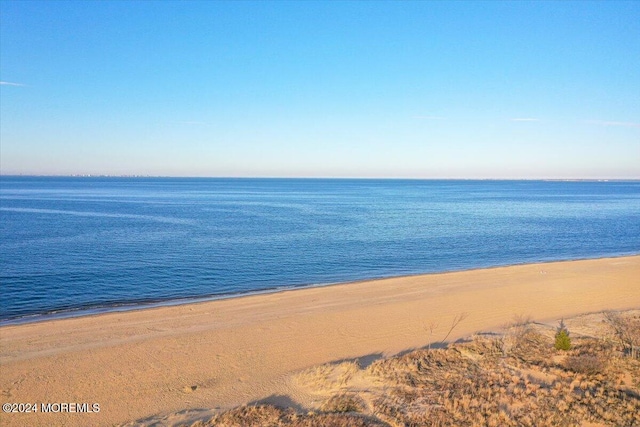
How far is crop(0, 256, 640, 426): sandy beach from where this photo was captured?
1166 centimetres

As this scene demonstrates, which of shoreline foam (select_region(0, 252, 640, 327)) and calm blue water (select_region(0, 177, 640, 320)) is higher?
calm blue water (select_region(0, 177, 640, 320))

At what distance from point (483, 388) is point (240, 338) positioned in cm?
898

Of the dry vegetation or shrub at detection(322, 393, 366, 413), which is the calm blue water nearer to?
the dry vegetation

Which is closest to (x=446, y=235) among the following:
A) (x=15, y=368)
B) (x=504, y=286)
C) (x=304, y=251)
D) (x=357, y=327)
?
(x=304, y=251)

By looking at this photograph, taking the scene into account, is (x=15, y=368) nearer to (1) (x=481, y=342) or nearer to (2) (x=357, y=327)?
(2) (x=357, y=327)

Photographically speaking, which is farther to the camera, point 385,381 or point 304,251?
point 304,251

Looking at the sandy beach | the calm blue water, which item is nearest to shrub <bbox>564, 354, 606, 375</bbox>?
the sandy beach

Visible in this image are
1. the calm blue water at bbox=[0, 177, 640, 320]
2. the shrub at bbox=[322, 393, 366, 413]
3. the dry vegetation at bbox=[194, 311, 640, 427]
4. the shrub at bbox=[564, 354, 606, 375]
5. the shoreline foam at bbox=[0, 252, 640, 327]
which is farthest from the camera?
the calm blue water at bbox=[0, 177, 640, 320]

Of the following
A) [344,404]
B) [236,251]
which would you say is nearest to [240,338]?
[344,404]

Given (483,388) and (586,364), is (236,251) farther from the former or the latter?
(586,364)

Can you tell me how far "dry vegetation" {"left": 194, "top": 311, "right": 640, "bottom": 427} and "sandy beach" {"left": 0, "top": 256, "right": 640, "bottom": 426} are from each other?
4.37 ft

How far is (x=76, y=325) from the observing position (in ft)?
59.5

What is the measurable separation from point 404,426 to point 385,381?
Result: 7.95 ft

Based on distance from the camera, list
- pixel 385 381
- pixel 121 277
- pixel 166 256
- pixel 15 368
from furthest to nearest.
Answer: pixel 166 256 < pixel 121 277 < pixel 15 368 < pixel 385 381
